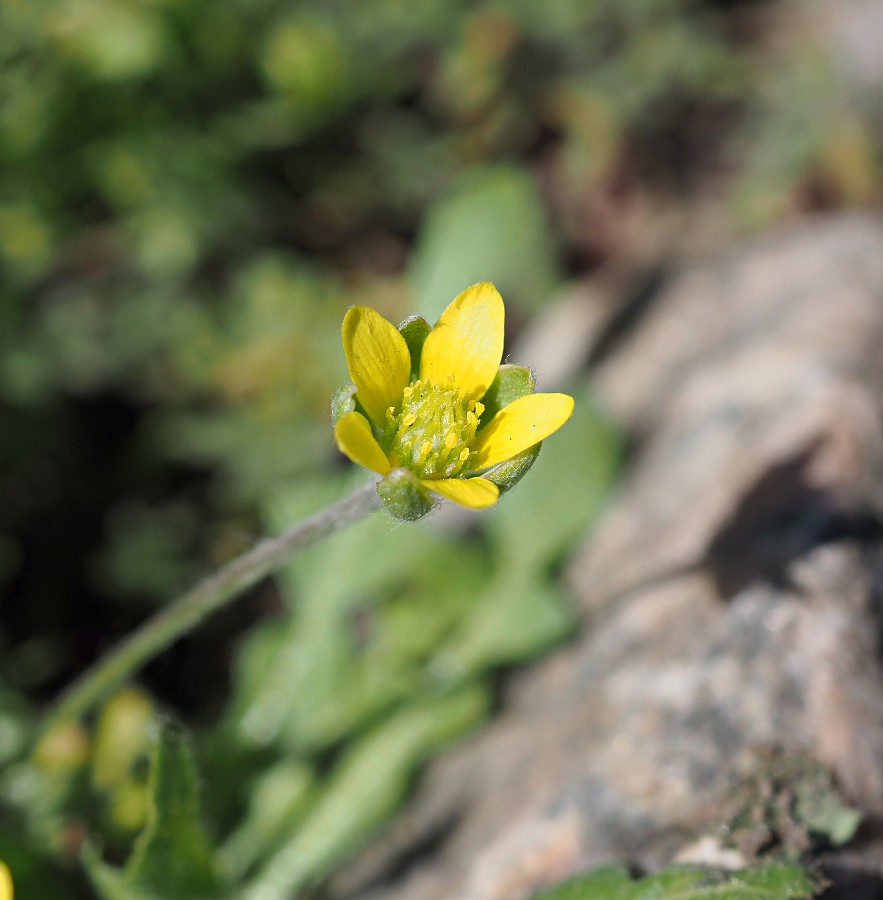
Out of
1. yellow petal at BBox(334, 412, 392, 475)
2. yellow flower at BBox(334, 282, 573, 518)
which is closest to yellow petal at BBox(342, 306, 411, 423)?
yellow flower at BBox(334, 282, 573, 518)

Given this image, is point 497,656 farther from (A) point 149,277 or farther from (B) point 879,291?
(A) point 149,277

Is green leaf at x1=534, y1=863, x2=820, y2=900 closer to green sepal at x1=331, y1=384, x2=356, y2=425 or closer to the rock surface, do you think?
the rock surface

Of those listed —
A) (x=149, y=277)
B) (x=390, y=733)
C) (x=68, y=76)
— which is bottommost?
(x=390, y=733)

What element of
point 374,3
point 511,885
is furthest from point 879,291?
point 374,3

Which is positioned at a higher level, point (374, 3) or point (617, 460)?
point (374, 3)

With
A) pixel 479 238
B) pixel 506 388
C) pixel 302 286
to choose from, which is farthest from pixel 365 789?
pixel 302 286

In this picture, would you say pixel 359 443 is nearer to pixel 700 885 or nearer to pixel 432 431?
pixel 432 431

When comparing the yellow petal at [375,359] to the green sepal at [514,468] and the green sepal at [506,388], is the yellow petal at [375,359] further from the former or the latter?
the green sepal at [514,468]
